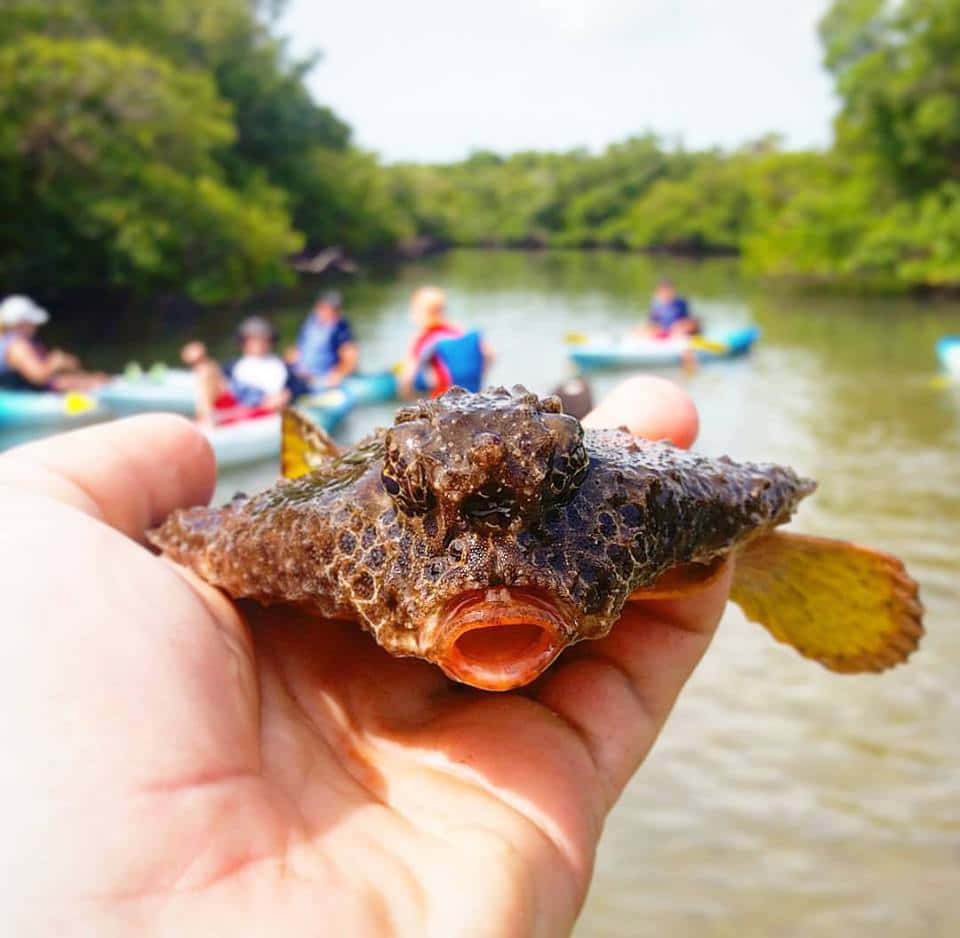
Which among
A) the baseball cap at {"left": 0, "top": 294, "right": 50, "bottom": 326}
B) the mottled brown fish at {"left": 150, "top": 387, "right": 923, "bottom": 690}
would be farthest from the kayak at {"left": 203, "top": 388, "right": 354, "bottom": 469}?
the mottled brown fish at {"left": 150, "top": 387, "right": 923, "bottom": 690}

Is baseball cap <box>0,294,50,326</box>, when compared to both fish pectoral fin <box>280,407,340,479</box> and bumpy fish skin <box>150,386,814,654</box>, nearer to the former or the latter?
fish pectoral fin <box>280,407,340,479</box>

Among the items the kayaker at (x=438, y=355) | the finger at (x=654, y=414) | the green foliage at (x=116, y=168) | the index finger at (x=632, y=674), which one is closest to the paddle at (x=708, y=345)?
the kayaker at (x=438, y=355)

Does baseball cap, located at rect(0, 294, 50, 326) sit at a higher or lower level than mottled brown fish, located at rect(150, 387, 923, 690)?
lower

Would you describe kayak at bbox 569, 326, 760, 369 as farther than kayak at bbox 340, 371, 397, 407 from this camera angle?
Yes

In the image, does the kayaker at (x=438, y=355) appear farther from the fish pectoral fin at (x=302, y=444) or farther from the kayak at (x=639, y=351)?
the kayak at (x=639, y=351)

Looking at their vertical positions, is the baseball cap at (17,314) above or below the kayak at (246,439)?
above

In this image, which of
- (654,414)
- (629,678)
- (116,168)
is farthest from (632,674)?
(116,168)
